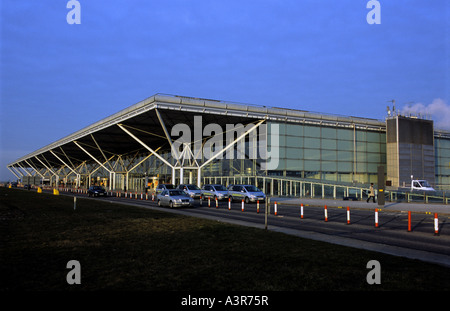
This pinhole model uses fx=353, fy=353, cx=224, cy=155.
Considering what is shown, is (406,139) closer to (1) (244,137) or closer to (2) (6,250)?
(1) (244,137)

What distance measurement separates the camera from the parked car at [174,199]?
2639cm

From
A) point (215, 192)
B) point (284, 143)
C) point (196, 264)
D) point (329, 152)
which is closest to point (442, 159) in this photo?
point (329, 152)

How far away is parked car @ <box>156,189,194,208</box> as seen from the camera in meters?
26.4

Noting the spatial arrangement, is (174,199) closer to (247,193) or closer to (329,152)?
(247,193)

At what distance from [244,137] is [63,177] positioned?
376 feet

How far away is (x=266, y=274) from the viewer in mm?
6805

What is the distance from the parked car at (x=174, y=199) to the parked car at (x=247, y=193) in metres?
6.04

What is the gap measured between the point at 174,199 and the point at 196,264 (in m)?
19.3

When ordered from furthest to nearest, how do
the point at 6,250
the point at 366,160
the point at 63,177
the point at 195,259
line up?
the point at 63,177 → the point at 366,160 → the point at 6,250 → the point at 195,259

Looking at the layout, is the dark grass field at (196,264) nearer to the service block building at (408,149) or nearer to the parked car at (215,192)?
the parked car at (215,192)

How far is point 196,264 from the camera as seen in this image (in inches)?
298

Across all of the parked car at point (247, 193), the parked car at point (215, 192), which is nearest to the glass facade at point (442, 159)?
the parked car at point (247, 193)

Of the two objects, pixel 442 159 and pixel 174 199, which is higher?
pixel 442 159
